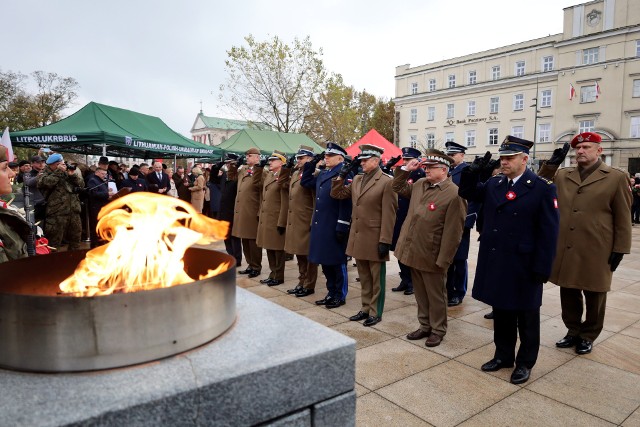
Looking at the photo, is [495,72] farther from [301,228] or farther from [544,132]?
[301,228]

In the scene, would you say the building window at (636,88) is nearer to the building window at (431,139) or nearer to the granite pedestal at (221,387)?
the building window at (431,139)

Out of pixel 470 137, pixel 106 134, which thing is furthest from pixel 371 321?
pixel 470 137

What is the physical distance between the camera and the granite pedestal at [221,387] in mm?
1438

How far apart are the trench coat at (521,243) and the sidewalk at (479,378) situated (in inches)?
26.1

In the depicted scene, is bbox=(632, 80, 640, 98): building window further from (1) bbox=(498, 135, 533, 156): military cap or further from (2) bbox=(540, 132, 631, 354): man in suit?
(1) bbox=(498, 135, 533, 156): military cap

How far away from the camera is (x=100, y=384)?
1558mm

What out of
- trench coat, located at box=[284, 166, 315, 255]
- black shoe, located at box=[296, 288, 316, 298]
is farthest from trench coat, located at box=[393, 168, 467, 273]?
black shoe, located at box=[296, 288, 316, 298]

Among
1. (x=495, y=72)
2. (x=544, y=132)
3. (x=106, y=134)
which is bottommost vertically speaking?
(x=106, y=134)

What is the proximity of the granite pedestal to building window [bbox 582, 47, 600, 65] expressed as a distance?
46652 mm

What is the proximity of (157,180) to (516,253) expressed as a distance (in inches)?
424

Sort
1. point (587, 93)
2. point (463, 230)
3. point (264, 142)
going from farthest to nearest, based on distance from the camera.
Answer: point (587, 93) < point (264, 142) < point (463, 230)

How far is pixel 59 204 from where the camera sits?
764cm

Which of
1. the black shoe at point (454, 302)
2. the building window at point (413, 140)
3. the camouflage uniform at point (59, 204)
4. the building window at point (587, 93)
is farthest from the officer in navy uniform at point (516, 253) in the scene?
the building window at point (413, 140)

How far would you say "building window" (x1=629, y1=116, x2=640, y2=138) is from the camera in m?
35.3
